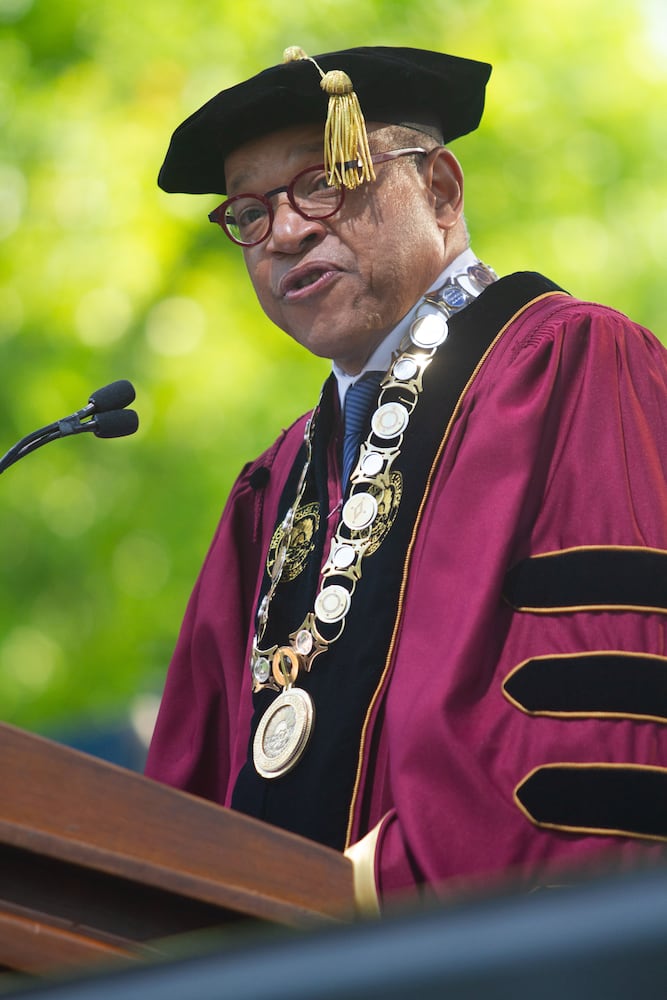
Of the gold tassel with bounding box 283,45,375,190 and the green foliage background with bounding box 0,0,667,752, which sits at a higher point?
the green foliage background with bounding box 0,0,667,752

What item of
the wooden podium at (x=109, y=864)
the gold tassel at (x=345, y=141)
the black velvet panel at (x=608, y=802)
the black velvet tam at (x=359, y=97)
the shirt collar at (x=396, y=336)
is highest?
the black velvet tam at (x=359, y=97)

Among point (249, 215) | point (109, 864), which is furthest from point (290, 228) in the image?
point (109, 864)

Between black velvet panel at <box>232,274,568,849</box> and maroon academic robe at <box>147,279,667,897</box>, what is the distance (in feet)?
0.07

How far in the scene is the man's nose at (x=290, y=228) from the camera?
3.06 m

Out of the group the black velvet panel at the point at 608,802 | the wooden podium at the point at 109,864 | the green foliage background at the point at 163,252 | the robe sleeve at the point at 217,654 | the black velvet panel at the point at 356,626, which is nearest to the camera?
the wooden podium at the point at 109,864

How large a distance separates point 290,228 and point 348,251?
0.13 metres

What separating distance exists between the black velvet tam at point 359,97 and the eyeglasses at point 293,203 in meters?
0.11

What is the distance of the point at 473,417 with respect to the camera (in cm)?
276

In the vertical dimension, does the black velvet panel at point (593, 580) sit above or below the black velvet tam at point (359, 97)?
below

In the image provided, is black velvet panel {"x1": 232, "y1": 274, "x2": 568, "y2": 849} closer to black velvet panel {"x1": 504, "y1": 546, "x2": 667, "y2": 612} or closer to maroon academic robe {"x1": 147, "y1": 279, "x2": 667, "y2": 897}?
maroon academic robe {"x1": 147, "y1": 279, "x2": 667, "y2": 897}

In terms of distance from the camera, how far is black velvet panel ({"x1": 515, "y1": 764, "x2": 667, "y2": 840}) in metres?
2.28

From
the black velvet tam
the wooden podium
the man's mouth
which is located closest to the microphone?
the man's mouth

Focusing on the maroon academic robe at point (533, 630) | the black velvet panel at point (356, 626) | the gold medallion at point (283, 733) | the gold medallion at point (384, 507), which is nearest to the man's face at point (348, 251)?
the black velvet panel at point (356, 626)

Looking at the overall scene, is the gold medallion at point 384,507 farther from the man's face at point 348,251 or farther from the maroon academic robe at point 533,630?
the man's face at point 348,251
